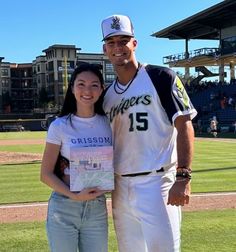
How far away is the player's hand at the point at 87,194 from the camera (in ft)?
11.3

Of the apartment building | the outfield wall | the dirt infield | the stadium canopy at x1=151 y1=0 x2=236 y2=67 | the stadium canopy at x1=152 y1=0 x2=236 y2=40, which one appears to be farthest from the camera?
the apartment building

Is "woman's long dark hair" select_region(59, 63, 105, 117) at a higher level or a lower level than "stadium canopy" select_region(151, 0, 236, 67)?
lower

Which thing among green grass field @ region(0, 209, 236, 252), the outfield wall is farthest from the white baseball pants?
the outfield wall

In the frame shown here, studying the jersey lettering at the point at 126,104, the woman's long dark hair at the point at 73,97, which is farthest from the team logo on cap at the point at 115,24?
the jersey lettering at the point at 126,104

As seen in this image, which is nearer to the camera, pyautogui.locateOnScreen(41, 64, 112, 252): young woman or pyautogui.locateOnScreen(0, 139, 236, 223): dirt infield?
pyautogui.locateOnScreen(41, 64, 112, 252): young woman

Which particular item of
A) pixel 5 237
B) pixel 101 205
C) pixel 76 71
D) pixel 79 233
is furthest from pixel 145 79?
pixel 5 237

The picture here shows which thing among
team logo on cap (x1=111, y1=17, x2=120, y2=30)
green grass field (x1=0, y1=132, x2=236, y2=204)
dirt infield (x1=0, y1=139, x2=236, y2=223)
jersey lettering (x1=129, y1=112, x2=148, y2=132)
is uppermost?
team logo on cap (x1=111, y1=17, x2=120, y2=30)

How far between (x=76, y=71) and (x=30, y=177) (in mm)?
9836

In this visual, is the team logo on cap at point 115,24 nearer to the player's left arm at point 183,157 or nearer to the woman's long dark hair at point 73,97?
the woman's long dark hair at point 73,97

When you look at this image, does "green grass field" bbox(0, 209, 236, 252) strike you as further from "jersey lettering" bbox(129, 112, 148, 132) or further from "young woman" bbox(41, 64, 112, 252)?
"jersey lettering" bbox(129, 112, 148, 132)

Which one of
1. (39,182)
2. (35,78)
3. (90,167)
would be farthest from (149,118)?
(35,78)

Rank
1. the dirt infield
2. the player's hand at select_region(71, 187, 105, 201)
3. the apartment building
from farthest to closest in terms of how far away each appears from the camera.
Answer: the apartment building → the dirt infield → the player's hand at select_region(71, 187, 105, 201)

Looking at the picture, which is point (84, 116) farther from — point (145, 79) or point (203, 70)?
point (203, 70)

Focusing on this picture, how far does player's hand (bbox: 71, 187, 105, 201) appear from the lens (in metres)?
3.46
